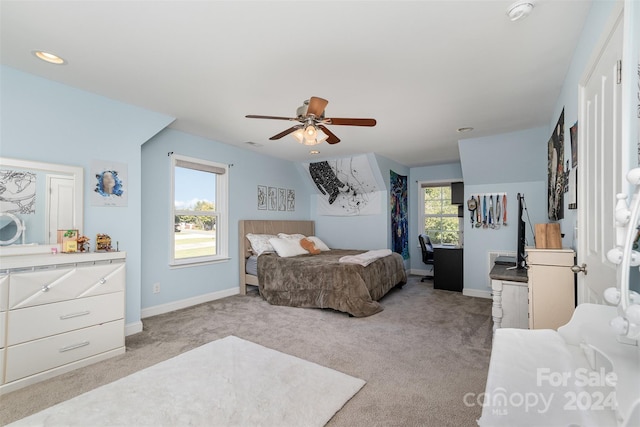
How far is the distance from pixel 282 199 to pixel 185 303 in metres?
2.49

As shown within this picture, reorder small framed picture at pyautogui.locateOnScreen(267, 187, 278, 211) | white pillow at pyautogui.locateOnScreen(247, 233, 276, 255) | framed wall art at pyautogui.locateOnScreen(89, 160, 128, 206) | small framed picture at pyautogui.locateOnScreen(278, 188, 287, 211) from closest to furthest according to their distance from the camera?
1. framed wall art at pyautogui.locateOnScreen(89, 160, 128, 206)
2. white pillow at pyautogui.locateOnScreen(247, 233, 276, 255)
3. small framed picture at pyautogui.locateOnScreen(267, 187, 278, 211)
4. small framed picture at pyautogui.locateOnScreen(278, 188, 287, 211)

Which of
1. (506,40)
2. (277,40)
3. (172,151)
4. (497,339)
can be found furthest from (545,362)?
(172,151)

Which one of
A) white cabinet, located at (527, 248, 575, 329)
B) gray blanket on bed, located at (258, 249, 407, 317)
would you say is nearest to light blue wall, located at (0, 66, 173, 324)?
gray blanket on bed, located at (258, 249, 407, 317)

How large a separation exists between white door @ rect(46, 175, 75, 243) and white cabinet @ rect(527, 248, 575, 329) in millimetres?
3820

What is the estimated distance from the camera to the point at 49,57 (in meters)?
2.24

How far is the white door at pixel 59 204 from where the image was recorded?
261cm

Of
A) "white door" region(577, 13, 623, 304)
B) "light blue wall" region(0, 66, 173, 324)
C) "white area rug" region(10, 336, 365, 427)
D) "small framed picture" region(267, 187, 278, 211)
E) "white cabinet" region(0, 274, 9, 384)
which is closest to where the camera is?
"white door" region(577, 13, 623, 304)

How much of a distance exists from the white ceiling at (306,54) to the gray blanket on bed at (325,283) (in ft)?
6.36

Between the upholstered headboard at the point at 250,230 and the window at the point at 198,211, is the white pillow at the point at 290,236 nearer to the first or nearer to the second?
the upholstered headboard at the point at 250,230

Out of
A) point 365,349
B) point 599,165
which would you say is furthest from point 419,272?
point 599,165

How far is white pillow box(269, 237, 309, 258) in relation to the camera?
4.62 m

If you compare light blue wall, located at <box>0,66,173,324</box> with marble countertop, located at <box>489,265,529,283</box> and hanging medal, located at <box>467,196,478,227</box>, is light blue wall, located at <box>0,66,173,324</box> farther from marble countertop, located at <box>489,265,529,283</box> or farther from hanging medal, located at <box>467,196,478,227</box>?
hanging medal, located at <box>467,196,478,227</box>

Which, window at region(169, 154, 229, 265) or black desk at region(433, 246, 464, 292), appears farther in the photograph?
black desk at region(433, 246, 464, 292)

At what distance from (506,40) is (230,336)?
11.0ft
